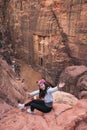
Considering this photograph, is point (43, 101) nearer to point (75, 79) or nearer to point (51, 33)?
point (75, 79)

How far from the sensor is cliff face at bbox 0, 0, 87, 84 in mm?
16547

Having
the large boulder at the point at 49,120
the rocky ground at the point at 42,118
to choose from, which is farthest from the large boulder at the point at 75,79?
the large boulder at the point at 49,120

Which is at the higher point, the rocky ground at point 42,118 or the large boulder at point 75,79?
the rocky ground at point 42,118

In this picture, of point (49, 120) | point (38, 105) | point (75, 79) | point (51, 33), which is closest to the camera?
point (49, 120)

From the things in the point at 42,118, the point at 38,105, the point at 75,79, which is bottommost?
the point at 75,79

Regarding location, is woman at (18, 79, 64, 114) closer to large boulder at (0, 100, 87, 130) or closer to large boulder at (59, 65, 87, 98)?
large boulder at (0, 100, 87, 130)

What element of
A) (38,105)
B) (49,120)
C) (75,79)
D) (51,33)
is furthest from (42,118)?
(51,33)

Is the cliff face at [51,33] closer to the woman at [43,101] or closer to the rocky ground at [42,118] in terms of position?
the rocky ground at [42,118]

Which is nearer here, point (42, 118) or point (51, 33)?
point (42, 118)

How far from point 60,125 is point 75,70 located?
1032 cm

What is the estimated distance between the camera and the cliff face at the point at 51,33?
16547 millimetres

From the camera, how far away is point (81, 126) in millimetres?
4941

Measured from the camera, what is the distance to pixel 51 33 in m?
18.3

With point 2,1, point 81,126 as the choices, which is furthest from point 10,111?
point 2,1
